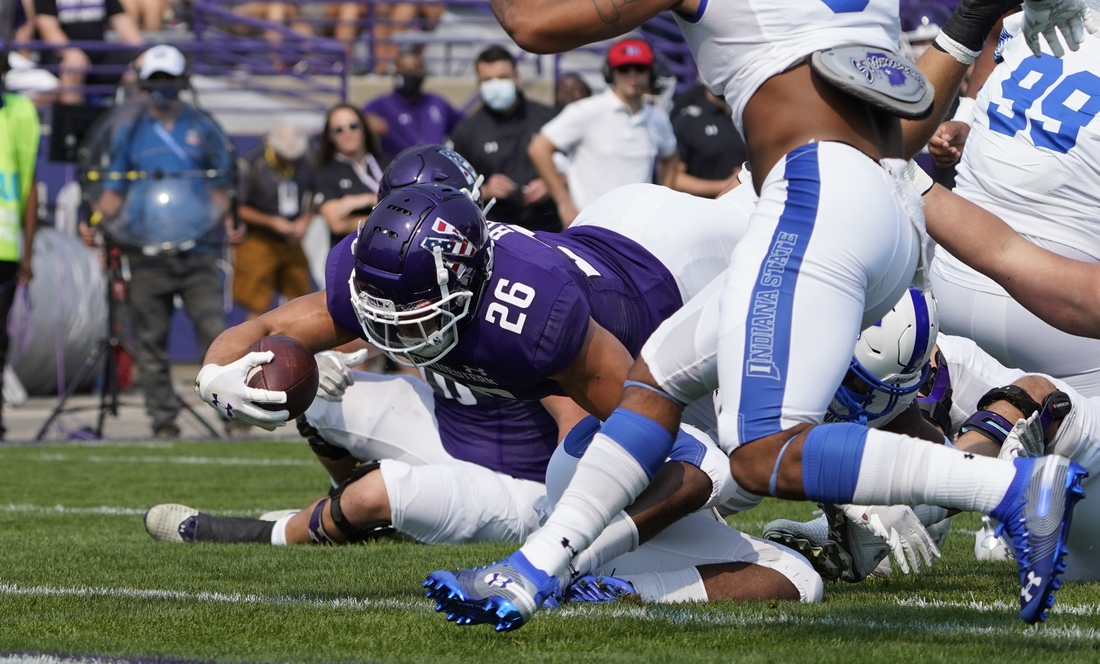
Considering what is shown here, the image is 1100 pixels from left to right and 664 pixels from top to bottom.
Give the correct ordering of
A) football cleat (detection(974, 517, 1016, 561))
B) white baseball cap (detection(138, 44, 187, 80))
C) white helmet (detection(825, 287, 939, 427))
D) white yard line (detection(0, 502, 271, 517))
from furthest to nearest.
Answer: white baseball cap (detection(138, 44, 187, 80))
white yard line (detection(0, 502, 271, 517))
football cleat (detection(974, 517, 1016, 561))
white helmet (detection(825, 287, 939, 427))

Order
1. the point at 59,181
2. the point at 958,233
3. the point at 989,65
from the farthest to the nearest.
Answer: the point at 59,181 → the point at 989,65 → the point at 958,233

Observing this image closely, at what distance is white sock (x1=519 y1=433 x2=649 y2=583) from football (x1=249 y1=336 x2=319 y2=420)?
697mm

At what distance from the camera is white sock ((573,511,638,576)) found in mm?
3317

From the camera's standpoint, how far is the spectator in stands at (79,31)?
12867mm

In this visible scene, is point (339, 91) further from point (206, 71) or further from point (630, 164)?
point (630, 164)

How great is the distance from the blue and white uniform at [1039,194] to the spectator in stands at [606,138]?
4830 mm

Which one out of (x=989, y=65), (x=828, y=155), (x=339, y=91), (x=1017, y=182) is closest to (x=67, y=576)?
(x=828, y=155)

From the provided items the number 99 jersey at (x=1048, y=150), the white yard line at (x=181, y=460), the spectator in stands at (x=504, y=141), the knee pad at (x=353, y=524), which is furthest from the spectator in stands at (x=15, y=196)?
the number 99 jersey at (x=1048, y=150)

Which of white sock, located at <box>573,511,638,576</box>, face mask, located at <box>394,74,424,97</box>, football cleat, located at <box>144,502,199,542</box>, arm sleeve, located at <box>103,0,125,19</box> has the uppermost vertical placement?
white sock, located at <box>573,511,638,576</box>

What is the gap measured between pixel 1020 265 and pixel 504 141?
664 cm

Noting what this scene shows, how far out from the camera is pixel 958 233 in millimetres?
3410

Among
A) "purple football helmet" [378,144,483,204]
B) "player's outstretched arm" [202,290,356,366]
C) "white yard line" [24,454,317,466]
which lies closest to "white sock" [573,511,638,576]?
"player's outstretched arm" [202,290,356,366]

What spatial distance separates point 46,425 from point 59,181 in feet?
14.5

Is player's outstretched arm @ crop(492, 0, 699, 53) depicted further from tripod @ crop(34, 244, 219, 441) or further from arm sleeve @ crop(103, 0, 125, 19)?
arm sleeve @ crop(103, 0, 125, 19)
